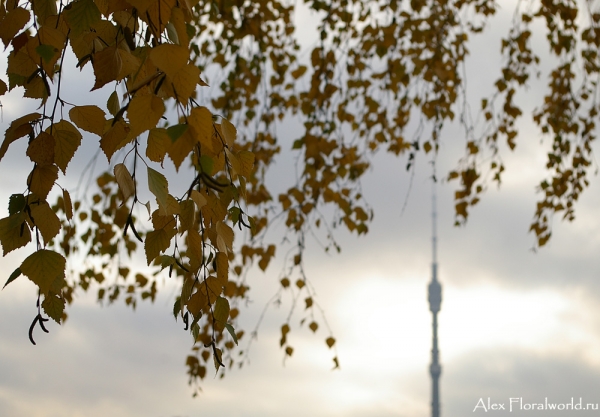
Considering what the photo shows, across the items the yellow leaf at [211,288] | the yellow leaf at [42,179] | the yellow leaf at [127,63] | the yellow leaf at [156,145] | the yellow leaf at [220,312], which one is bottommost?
the yellow leaf at [220,312]

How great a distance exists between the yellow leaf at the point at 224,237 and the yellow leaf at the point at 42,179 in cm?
22

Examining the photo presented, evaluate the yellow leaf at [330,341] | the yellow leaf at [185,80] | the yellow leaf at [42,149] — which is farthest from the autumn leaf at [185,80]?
the yellow leaf at [330,341]

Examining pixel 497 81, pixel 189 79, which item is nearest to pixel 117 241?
pixel 497 81

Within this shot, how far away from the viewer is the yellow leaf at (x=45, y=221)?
2.83ft

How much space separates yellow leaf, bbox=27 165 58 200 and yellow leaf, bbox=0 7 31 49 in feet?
0.52

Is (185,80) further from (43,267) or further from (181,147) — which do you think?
(43,267)

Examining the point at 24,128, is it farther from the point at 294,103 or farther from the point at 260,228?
the point at 294,103

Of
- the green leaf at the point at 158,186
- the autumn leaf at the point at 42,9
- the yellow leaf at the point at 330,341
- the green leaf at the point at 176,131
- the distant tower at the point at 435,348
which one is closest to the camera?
the green leaf at the point at 176,131

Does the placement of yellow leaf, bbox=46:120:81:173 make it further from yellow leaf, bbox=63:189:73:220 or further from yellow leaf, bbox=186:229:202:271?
yellow leaf, bbox=186:229:202:271

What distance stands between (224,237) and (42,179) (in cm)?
25

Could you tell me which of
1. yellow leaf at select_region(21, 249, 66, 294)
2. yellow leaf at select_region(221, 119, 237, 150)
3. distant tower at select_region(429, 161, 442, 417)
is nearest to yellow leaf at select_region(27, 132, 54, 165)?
yellow leaf at select_region(21, 249, 66, 294)

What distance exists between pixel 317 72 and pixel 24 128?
2.05 m

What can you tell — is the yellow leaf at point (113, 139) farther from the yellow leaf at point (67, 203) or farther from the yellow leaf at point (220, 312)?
the yellow leaf at point (220, 312)

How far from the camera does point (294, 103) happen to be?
336 centimetres
